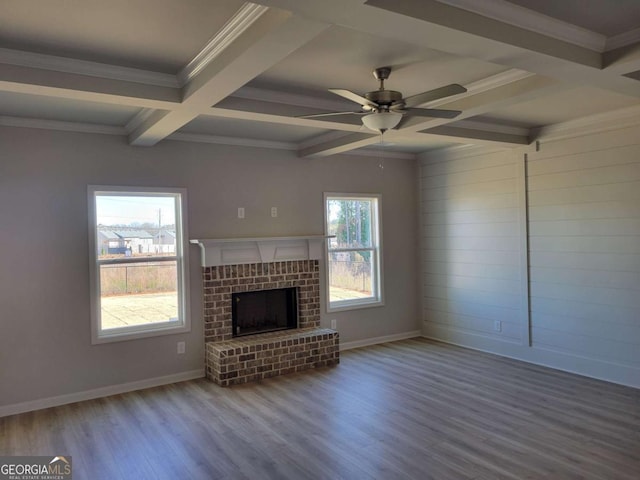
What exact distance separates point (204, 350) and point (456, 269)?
332 centimetres

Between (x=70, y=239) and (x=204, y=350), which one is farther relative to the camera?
(x=204, y=350)

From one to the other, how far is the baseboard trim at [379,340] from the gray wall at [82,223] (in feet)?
1.61

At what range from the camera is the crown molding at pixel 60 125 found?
416 cm

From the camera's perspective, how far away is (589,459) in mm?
Result: 3100

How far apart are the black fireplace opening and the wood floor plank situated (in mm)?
784

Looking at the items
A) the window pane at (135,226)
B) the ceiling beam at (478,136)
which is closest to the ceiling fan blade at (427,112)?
the ceiling beam at (478,136)

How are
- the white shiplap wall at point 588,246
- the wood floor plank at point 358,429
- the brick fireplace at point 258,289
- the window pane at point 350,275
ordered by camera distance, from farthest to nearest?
the window pane at point 350,275, the brick fireplace at point 258,289, the white shiplap wall at point 588,246, the wood floor plank at point 358,429

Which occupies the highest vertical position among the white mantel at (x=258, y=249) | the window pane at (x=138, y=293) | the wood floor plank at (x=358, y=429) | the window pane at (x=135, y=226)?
the window pane at (x=135, y=226)

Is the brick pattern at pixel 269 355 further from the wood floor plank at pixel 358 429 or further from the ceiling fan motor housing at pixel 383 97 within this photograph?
the ceiling fan motor housing at pixel 383 97

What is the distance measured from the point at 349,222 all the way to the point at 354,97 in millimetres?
3510

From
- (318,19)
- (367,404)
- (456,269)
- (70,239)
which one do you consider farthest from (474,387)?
(70,239)

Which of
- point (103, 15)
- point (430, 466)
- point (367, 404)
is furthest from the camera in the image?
point (367, 404)

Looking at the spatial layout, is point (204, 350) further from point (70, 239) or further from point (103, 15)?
point (103, 15)

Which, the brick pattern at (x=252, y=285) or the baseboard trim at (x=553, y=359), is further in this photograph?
the brick pattern at (x=252, y=285)
